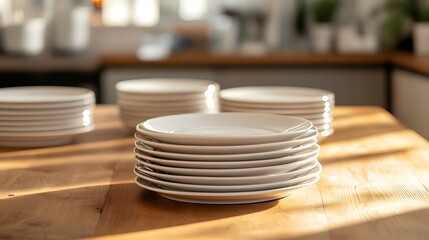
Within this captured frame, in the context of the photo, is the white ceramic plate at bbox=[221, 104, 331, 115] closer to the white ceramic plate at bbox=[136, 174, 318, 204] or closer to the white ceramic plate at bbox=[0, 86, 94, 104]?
the white ceramic plate at bbox=[0, 86, 94, 104]

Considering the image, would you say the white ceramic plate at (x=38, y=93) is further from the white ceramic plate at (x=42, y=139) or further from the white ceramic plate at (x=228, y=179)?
the white ceramic plate at (x=228, y=179)

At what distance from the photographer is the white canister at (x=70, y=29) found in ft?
14.0

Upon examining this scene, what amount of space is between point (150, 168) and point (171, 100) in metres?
0.72

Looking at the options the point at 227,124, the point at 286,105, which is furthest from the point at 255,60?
the point at 227,124

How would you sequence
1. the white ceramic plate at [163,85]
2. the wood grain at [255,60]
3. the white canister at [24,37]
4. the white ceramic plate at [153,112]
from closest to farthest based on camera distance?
the white ceramic plate at [153,112] → the white ceramic plate at [163,85] → the wood grain at [255,60] → the white canister at [24,37]

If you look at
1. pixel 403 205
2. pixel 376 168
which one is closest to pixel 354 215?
pixel 403 205

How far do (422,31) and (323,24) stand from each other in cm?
65

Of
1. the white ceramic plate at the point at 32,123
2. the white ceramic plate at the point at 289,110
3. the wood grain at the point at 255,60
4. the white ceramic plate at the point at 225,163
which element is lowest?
the wood grain at the point at 255,60

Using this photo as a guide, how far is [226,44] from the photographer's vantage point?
177 inches

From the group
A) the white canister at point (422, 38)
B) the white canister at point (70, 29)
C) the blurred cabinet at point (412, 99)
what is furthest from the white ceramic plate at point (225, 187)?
the white canister at point (70, 29)

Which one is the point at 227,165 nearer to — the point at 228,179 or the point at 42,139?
the point at 228,179

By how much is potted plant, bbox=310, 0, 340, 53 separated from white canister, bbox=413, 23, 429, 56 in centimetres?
52

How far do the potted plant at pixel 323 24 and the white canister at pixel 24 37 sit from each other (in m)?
1.44

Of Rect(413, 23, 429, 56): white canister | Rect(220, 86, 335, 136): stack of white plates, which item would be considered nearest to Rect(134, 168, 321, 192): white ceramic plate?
Rect(220, 86, 335, 136): stack of white plates
